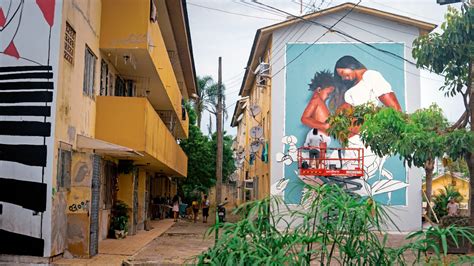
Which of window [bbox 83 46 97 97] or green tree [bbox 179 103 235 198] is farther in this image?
green tree [bbox 179 103 235 198]

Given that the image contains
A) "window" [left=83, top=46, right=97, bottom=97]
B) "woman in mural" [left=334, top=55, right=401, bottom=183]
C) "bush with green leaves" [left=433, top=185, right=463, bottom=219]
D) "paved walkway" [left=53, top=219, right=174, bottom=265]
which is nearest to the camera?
"paved walkway" [left=53, top=219, right=174, bottom=265]

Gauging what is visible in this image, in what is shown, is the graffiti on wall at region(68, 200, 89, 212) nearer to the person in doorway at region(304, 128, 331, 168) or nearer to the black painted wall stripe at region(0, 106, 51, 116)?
the black painted wall stripe at region(0, 106, 51, 116)

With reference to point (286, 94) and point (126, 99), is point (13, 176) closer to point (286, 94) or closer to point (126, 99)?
point (126, 99)

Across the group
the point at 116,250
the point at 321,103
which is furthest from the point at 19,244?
the point at 321,103

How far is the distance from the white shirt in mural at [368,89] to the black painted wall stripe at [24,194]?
16.6 metres

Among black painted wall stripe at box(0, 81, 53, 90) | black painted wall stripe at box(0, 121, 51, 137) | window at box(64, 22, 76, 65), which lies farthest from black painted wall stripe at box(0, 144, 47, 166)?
window at box(64, 22, 76, 65)

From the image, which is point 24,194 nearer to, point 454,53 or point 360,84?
point 454,53

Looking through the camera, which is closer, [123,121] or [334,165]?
[123,121]

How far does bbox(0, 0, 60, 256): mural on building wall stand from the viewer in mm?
11172

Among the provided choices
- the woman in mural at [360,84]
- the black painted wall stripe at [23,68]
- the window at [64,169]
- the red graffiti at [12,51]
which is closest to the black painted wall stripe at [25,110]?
the black painted wall stripe at [23,68]

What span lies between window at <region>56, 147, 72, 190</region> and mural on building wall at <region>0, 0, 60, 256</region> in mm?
560

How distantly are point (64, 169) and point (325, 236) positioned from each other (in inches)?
318

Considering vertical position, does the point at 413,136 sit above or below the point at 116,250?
above

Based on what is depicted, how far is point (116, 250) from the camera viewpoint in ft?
50.1
